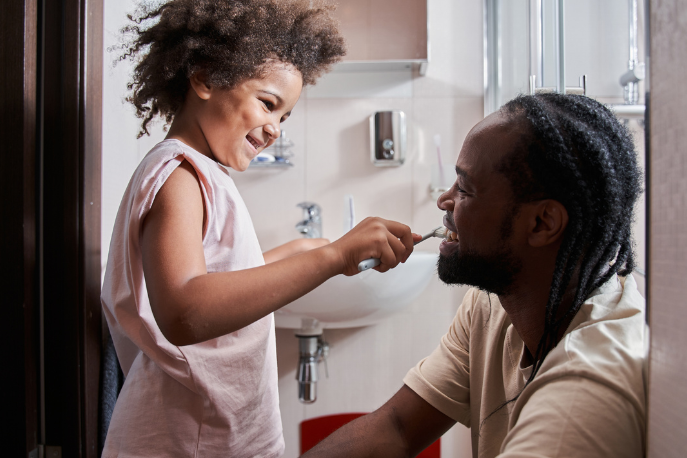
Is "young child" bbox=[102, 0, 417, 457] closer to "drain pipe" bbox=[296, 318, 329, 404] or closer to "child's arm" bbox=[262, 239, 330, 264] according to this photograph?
"child's arm" bbox=[262, 239, 330, 264]

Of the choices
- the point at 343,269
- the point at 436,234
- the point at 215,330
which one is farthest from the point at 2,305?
the point at 436,234

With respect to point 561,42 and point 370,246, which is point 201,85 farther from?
point 561,42

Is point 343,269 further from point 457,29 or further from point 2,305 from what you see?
point 457,29

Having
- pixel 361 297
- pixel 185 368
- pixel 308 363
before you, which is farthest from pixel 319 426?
pixel 185 368

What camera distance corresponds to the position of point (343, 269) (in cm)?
Result: 70

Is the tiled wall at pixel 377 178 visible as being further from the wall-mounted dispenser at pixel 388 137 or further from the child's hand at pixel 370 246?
the child's hand at pixel 370 246

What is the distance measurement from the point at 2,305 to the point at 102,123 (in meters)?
0.42

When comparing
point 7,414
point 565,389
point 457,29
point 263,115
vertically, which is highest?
point 457,29

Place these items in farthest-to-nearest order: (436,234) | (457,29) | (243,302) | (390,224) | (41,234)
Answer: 1. (457,29)
2. (41,234)
3. (436,234)
4. (390,224)
5. (243,302)

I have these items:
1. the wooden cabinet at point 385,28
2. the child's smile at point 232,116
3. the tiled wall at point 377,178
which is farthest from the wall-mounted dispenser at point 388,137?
the child's smile at point 232,116

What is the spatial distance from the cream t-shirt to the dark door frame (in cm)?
70

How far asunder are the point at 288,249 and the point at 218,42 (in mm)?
478

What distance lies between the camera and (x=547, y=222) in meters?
0.70

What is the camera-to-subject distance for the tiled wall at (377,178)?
5.20 feet
